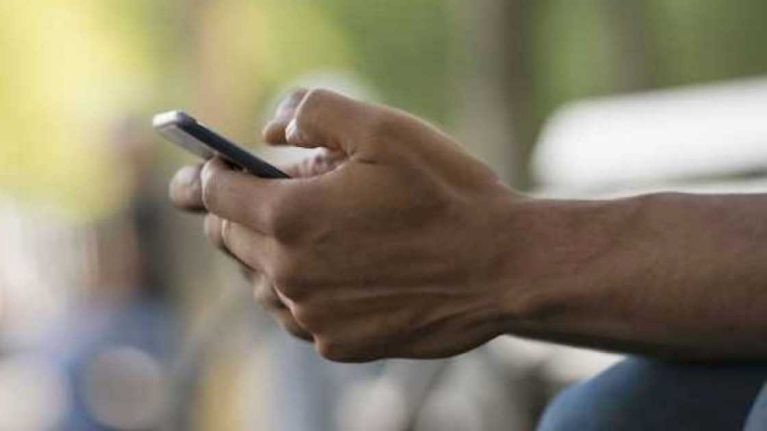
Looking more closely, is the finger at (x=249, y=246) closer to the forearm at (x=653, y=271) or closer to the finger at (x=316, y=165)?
the finger at (x=316, y=165)

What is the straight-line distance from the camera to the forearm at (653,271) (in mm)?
2283

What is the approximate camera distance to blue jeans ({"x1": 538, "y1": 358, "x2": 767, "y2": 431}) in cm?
238

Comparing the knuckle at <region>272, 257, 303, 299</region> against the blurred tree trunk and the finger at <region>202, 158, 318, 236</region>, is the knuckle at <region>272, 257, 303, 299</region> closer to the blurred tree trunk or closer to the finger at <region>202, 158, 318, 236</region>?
the finger at <region>202, 158, 318, 236</region>

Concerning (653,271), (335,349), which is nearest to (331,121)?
(335,349)

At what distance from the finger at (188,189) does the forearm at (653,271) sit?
34 cm

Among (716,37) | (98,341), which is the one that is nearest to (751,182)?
(98,341)

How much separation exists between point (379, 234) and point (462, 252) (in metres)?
0.08

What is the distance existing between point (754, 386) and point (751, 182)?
18.2ft

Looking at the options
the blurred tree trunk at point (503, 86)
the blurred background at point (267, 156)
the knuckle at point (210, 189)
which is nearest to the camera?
the knuckle at point (210, 189)

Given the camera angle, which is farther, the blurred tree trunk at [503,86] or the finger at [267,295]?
the blurred tree trunk at [503,86]

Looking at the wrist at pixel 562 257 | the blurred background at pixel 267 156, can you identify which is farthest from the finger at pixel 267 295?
the blurred background at pixel 267 156

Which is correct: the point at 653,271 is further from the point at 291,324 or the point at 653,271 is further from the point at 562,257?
the point at 291,324

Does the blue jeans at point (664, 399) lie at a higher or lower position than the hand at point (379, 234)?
lower

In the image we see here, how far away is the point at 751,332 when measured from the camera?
90.4 inches
